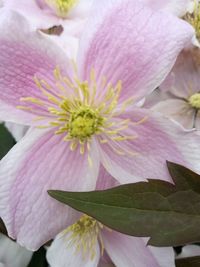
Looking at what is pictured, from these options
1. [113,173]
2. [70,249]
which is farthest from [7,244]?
[113,173]

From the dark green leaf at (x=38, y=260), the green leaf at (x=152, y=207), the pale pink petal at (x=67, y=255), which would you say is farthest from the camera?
the dark green leaf at (x=38, y=260)

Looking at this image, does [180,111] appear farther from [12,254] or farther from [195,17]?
[12,254]

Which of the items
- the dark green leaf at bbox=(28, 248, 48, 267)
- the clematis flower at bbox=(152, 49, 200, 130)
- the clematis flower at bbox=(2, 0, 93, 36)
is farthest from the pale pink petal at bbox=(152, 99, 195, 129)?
the dark green leaf at bbox=(28, 248, 48, 267)

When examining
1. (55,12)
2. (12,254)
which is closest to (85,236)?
(12,254)

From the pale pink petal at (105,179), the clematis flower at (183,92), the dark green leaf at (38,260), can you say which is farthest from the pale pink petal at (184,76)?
the dark green leaf at (38,260)

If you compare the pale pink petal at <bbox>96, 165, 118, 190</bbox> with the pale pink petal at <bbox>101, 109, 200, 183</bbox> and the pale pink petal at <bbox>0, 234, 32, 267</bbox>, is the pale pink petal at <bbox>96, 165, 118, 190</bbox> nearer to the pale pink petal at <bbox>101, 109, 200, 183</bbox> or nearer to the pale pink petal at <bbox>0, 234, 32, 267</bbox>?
the pale pink petal at <bbox>101, 109, 200, 183</bbox>

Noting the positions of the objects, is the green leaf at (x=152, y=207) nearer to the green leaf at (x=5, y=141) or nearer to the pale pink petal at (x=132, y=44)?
the pale pink petal at (x=132, y=44)

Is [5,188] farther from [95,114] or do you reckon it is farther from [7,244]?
[7,244]
